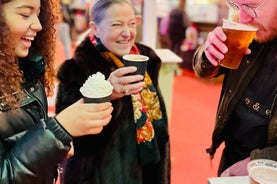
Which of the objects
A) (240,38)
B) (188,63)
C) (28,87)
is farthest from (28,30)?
(188,63)

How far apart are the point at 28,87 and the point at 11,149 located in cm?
28

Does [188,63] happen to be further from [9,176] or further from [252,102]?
[9,176]

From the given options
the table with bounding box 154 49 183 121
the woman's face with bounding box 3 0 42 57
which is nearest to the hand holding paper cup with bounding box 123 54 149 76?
the woman's face with bounding box 3 0 42 57

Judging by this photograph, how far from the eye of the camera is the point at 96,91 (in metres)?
1.13

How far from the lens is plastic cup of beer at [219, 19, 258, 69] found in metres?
1.30

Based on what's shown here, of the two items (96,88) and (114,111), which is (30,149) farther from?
(114,111)

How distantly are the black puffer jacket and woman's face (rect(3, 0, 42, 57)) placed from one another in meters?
0.24

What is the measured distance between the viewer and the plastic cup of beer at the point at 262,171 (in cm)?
99

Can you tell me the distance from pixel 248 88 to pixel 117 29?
744 millimetres

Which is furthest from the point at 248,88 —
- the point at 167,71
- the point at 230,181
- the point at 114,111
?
the point at 167,71

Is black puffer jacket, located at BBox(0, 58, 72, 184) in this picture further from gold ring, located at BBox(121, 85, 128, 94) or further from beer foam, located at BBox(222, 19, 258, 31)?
beer foam, located at BBox(222, 19, 258, 31)

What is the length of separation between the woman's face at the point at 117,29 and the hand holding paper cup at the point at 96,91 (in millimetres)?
519

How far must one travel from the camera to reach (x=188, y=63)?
7711mm

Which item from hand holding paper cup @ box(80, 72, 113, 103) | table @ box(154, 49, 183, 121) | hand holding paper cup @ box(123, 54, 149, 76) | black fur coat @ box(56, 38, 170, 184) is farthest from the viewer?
table @ box(154, 49, 183, 121)
